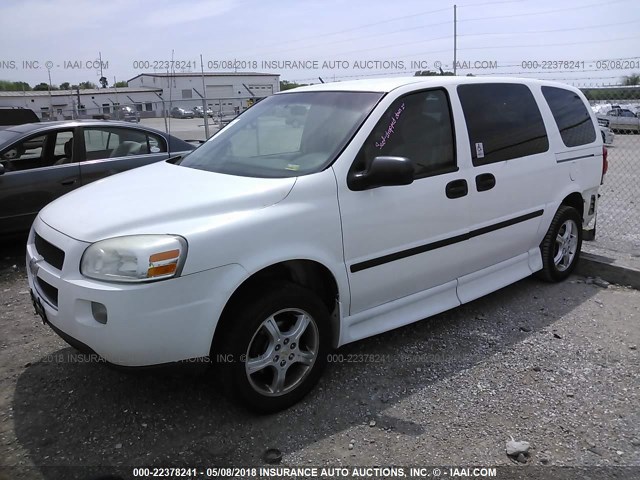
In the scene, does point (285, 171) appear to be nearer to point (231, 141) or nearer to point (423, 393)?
point (231, 141)

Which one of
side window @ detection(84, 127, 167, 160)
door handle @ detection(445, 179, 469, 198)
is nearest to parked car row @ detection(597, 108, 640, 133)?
side window @ detection(84, 127, 167, 160)

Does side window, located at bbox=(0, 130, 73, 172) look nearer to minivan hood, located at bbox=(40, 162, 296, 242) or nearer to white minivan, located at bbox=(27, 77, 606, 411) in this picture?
white minivan, located at bbox=(27, 77, 606, 411)

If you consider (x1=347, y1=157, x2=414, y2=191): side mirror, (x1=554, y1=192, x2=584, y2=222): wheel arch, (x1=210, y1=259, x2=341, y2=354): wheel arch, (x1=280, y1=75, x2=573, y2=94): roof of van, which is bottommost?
(x1=210, y1=259, x2=341, y2=354): wheel arch

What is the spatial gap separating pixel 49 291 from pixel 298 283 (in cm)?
135

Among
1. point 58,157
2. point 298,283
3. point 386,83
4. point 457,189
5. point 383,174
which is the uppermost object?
point 386,83

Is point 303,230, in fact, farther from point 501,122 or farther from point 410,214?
point 501,122

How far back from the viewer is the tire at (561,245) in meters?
4.70

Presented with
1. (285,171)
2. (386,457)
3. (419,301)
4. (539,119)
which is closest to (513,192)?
(539,119)

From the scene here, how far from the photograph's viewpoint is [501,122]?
4090mm

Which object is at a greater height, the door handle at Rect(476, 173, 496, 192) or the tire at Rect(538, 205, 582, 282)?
the door handle at Rect(476, 173, 496, 192)

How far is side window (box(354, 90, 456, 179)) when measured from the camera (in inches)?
130

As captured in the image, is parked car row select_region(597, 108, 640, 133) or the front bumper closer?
the front bumper

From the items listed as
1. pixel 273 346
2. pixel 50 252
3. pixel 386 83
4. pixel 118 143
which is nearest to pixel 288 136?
pixel 386 83

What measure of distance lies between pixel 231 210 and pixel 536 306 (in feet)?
9.61
